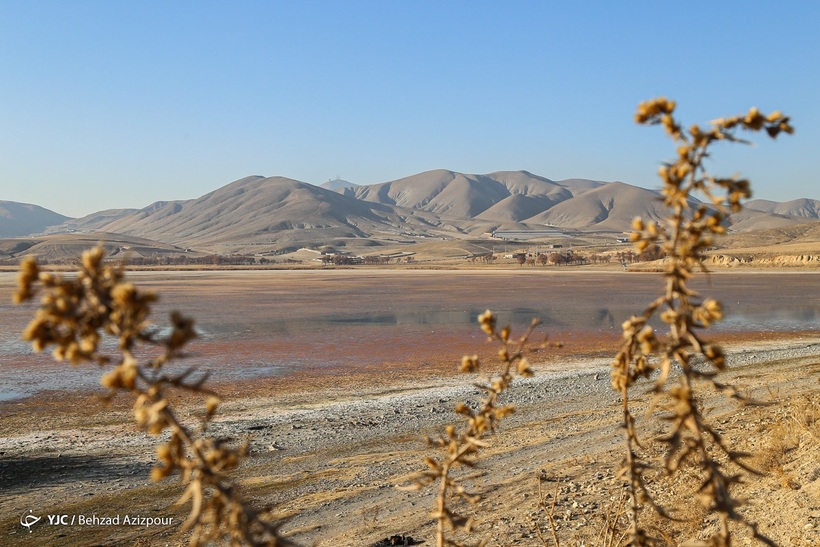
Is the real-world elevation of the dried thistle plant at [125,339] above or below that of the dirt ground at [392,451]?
above

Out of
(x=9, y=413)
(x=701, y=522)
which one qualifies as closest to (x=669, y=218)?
(x=701, y=522)

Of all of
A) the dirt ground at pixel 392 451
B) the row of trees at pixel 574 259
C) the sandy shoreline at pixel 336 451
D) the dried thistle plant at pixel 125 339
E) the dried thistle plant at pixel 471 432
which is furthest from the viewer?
the row of trees at pixel 574 259

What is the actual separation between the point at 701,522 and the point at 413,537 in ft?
10.6

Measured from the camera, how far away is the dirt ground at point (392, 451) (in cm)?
785

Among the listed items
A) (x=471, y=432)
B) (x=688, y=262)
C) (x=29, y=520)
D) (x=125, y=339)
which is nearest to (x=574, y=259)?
(x=29, y=520)

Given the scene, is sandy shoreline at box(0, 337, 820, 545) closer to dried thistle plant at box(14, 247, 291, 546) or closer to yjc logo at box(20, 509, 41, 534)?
yjc logo at box(20, 509, 41, 534)

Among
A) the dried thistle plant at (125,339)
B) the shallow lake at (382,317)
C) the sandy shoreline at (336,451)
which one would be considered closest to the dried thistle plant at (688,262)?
the dried thistle plant at (125,339)

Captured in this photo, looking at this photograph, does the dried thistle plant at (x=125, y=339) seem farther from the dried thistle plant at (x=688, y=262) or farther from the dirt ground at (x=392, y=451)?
the dried thistle plant at (x=688, y=262)

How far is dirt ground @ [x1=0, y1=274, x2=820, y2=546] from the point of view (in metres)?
7.85

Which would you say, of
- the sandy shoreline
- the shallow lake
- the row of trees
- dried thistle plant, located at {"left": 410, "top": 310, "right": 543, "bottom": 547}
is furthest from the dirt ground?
the row of trees

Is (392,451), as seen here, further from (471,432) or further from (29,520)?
(471,432)

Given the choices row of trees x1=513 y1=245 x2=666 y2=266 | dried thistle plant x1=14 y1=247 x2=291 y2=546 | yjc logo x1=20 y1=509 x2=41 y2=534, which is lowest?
yjc logo x1=20 y1=509 x2=41 y2=534

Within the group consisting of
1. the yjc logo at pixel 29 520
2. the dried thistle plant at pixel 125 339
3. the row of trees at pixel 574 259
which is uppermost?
the dried thistle plant at pixel 125 339

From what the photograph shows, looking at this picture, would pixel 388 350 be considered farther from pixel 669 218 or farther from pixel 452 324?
pixel 669 218
